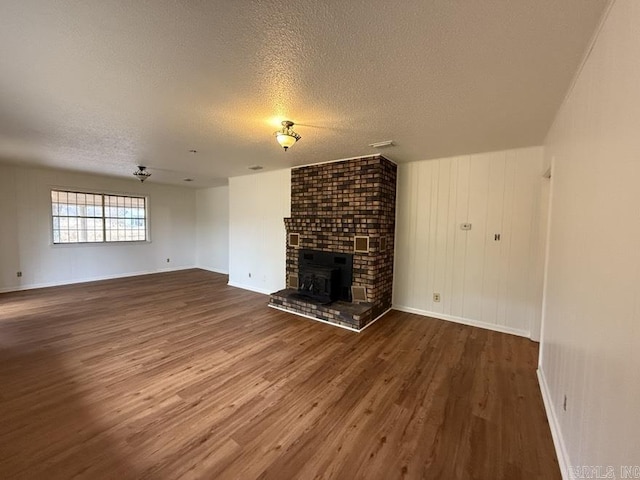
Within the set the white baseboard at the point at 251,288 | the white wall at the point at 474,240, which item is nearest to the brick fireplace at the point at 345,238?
the white wall at the point at 474,240

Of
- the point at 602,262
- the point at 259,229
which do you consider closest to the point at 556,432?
the point at 602,262

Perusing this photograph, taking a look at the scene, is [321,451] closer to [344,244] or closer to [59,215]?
[344,244]

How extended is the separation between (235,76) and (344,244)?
2.88 m

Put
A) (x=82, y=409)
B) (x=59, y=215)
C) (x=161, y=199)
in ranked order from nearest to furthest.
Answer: (x=82, y=409), (x=59, y=215), (x=161, y=199)

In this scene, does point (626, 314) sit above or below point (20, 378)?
above

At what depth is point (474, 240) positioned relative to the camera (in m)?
3.82

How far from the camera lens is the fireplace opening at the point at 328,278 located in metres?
4.23

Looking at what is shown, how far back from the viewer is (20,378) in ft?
7.86

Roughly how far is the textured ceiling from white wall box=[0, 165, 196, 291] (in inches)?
123

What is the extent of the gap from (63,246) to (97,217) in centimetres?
94

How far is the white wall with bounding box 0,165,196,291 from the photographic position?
17.4ft

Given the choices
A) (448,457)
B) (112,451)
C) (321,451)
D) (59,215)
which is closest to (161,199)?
(59,215)

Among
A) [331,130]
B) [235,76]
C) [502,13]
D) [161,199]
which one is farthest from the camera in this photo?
[161,199]

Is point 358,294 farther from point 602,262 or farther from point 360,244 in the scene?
point 602,262
